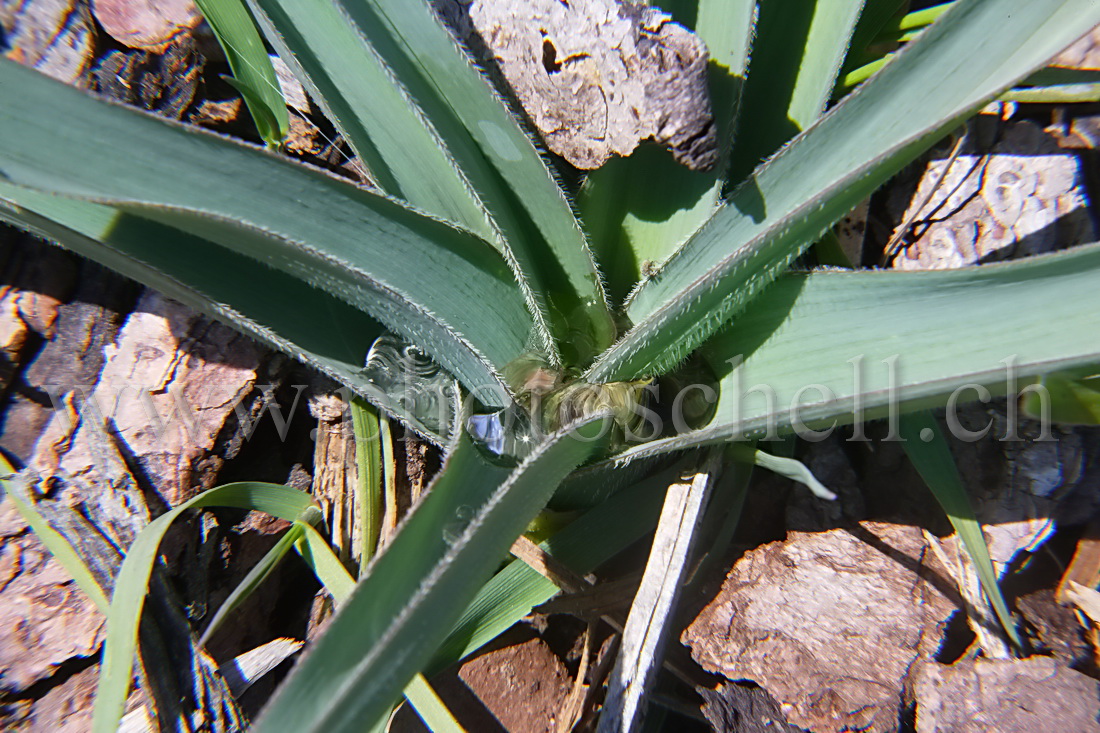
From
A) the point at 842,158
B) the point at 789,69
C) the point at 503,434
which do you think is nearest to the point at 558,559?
the point at 503,434

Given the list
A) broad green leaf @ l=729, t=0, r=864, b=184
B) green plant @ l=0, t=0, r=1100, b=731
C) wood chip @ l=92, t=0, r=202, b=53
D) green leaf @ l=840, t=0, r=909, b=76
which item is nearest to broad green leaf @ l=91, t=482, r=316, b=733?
green plant @ l=0, t=0, r=1100, b=731

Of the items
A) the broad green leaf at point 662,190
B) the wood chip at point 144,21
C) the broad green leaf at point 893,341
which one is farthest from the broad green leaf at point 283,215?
the wood chip at point 144,21

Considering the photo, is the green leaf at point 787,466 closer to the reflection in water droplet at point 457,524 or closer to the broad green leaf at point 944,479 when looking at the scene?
the broad green leaf at point 944,479

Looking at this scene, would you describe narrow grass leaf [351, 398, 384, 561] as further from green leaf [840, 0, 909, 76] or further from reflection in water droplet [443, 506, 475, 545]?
green leaf [840, 0, 909, 76]

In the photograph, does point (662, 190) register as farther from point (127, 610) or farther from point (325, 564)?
point (127, 610)

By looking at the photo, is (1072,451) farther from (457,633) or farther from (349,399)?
(349,399)
